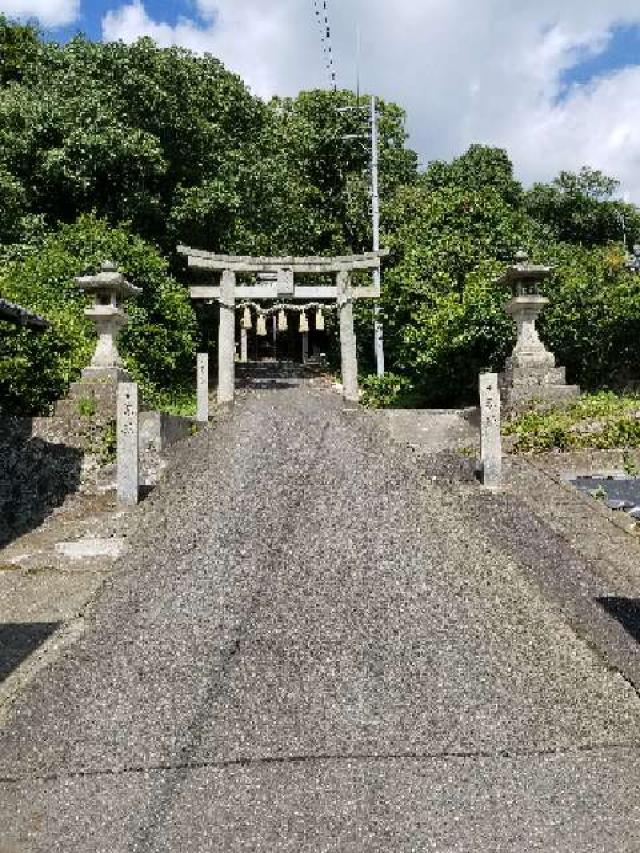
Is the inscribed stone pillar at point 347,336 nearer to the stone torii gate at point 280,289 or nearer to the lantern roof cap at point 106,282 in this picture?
the stone torii gate at point 280,289

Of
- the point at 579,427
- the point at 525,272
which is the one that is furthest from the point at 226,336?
the point at 579,427

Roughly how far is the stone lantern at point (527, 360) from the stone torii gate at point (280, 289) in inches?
215

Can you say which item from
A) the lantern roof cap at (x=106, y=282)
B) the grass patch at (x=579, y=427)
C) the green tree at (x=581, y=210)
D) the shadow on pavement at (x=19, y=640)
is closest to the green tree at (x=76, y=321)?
the lantern roof cap at (x=106, y=282)

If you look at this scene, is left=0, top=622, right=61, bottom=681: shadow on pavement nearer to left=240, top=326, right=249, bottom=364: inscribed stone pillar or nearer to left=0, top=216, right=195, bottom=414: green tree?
left=0, top=216, right=195, bottom=414: green tree

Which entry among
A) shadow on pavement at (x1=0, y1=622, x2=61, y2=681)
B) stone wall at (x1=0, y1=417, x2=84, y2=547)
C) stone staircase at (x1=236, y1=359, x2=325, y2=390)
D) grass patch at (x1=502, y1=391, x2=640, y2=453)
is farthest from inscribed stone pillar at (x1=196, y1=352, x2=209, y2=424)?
shadow on pavement at (x1=0, y1=622, x2=61, y2=681)

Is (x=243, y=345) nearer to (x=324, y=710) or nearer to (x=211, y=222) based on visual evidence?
(x=211, y=222)

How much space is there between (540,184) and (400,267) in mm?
19797

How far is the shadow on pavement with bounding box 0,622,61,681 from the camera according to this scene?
6.15 m

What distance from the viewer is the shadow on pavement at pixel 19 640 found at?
6148mm

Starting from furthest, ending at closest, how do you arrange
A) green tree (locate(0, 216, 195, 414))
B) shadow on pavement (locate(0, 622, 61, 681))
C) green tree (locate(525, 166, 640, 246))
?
green tree (locate(525, 166, 640, 246)), green tree (locate(0, 216, 195, 414)), shadow on pavement (locate(0, 622, 61, 681))

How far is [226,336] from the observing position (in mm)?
21500

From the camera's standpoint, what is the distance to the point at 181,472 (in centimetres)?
1248

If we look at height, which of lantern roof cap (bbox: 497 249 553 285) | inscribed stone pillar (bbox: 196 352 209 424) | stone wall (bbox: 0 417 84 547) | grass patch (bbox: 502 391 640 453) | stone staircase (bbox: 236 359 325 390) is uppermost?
lantern roof cap (bbox: 497 249 553 285)

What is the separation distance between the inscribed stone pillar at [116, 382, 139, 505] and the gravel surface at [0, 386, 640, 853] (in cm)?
185
